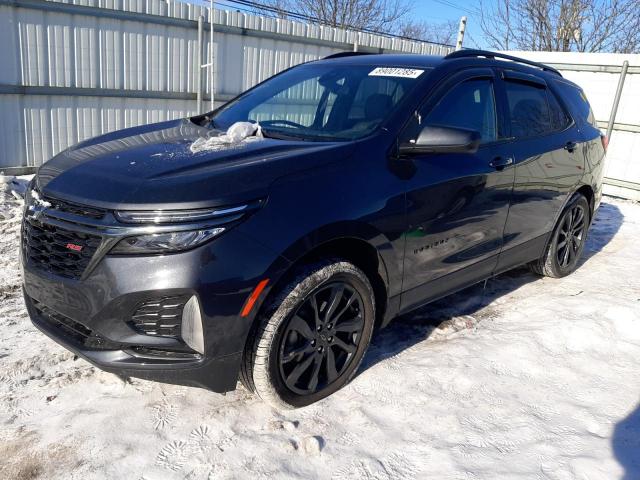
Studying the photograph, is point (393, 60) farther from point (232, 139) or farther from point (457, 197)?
point (232, 139)

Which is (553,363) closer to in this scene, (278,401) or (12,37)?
(278,401)

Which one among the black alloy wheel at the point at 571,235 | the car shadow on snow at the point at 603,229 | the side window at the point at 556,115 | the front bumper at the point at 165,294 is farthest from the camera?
the car shadow on snow at the point at 603,229

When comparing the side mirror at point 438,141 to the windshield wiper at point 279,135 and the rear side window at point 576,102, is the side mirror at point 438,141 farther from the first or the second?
the rear side window at point 576,102

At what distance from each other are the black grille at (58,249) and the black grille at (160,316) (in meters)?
0.32

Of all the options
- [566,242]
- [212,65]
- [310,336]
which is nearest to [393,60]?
[310,336]

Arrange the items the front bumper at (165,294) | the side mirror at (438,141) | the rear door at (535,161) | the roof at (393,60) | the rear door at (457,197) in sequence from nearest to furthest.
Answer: the front bumper at (165,294)
the side mirror at (438,141)
the rear door at (457,197)
the roof at (393,60)
the rear door at (535,161)

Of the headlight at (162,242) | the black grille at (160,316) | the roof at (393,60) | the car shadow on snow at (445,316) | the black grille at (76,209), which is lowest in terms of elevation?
the car shadow on snow at (445,316)

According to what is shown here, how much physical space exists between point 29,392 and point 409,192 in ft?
7.38

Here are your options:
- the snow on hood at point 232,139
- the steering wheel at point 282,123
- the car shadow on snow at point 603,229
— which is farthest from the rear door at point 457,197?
the car shadow on snow at point 603,229

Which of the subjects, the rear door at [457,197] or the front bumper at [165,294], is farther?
the rear door at [457,197]

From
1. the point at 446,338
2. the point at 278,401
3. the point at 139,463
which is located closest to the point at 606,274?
the point at 446,338

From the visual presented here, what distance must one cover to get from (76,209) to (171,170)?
0.44 metres

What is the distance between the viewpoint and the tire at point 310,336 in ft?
8.32

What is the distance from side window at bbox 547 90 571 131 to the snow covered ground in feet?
5.38
